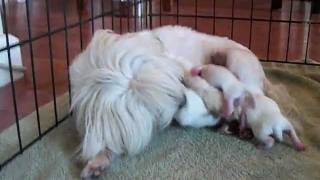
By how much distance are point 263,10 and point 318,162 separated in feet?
6.42

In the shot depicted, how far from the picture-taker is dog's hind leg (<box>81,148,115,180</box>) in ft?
3.40

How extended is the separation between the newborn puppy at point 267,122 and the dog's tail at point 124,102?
18cm

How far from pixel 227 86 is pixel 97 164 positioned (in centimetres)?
38

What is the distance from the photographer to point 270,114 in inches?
44.9

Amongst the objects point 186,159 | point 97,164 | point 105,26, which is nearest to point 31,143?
point 97,164

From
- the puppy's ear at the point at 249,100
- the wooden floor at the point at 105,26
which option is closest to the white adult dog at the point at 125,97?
the puppy's ear at the point at 249,100

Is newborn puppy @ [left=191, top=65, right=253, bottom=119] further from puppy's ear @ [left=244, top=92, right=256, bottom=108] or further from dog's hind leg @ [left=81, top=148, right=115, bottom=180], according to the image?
dog's hind leg @ [left=81, top=148, right=115, bottom=180]

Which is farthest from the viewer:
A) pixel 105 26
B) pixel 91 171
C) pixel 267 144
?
pixel 105 26

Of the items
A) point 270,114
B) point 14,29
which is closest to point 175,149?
point 270,114

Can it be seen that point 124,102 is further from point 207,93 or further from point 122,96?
point 207,93

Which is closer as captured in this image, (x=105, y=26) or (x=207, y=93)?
(x=207, y=93)

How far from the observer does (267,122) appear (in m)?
1.14

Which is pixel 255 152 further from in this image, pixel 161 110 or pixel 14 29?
pixel 14 29

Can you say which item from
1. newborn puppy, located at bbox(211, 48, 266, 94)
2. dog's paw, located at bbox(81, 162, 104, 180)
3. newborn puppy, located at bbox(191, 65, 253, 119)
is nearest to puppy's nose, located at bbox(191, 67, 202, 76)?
newborn puppy, located at bbox(191, 65, 253, 119)
